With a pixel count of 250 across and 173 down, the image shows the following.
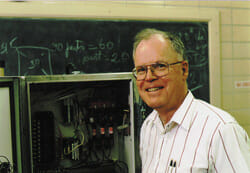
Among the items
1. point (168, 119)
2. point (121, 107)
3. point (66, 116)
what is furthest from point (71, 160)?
point (168, 119)

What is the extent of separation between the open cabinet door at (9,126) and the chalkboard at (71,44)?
0.54 metres

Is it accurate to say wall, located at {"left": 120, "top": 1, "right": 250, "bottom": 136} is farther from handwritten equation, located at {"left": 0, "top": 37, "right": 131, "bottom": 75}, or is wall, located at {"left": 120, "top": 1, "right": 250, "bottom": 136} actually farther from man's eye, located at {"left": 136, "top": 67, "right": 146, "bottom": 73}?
man's eye, located at {"left": 136, "top": 67, "right": 146, "bottom": 73}

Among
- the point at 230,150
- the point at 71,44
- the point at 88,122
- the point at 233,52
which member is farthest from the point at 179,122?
the point at 233,52

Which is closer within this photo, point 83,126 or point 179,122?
point 179,122

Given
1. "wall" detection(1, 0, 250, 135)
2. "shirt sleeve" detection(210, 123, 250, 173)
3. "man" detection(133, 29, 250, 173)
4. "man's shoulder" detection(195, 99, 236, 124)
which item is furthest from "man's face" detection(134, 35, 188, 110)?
"wall" detection(1, 0, 250, 135)

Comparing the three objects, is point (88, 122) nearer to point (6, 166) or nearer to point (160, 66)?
point (6, 166)

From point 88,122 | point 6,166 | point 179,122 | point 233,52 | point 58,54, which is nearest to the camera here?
point 179,122

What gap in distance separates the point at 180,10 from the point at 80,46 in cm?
97

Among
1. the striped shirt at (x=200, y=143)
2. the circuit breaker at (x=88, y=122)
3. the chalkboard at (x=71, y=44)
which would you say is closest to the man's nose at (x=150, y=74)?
the striped shirt at (x=200, y=143)

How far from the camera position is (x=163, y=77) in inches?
48.3

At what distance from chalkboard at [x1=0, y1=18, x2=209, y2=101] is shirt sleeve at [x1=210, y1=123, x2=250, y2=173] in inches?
48.6

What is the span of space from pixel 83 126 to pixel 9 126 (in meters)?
0.64

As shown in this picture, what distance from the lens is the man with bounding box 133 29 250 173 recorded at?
1.08 m

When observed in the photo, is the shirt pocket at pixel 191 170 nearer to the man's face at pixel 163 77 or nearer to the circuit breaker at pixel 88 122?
the man's face at pixel 163 77
